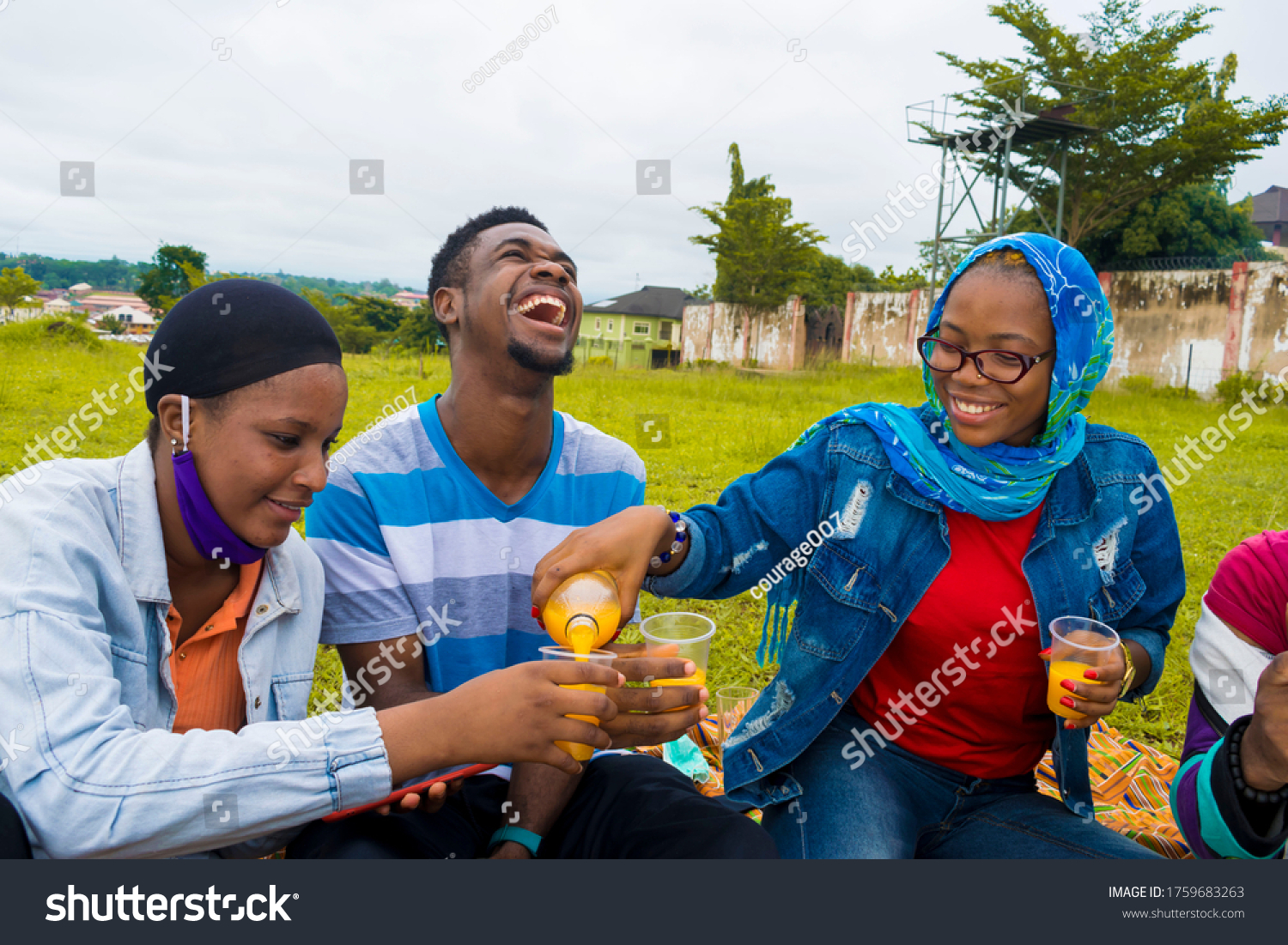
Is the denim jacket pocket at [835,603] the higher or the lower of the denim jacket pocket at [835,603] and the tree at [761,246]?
the lower

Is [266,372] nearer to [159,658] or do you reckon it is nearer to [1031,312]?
[159,658]

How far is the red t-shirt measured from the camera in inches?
88.9

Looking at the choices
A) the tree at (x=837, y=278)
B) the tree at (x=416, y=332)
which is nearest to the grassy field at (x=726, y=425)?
the tree at (x=416, y=332)

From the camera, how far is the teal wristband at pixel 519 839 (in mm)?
2100

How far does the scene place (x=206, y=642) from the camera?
1.95 m

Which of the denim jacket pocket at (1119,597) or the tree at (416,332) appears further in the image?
the tree at (416,332)

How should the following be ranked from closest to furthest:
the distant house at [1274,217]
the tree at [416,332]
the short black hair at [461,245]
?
the short black hair at [461,245], the tree at [416,332], the distant house at [1274,217]

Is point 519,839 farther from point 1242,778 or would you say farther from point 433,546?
point 1242,778

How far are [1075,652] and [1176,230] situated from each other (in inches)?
974

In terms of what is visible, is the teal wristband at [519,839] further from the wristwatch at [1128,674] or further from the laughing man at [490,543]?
the wristwatch at [1128,674]

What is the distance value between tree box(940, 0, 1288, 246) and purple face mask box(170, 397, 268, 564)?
22.1m

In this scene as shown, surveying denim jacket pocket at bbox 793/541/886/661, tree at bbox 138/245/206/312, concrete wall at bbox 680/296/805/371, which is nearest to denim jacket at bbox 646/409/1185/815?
denim jacket pocket at bbox 793/541/886/661

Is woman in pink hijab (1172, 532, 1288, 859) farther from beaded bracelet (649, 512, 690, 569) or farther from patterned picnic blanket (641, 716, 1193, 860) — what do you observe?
beaded bracelet (649, 512, 690, 569)

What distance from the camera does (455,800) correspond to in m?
2.18
